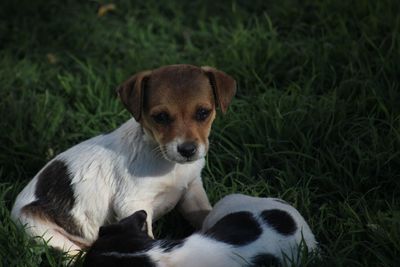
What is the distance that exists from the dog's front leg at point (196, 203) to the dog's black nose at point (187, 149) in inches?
27.9

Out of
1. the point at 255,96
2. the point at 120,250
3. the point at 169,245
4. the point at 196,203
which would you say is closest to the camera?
the point at 120,250

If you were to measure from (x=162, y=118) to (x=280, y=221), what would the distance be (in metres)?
1.13

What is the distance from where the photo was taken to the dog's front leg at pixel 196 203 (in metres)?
6.00

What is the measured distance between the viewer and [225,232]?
5082mm

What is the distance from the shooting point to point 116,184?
573 cm

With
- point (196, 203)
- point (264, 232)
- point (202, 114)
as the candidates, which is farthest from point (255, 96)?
point (264, 232)

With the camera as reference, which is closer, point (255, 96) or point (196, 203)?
point (196, 203)

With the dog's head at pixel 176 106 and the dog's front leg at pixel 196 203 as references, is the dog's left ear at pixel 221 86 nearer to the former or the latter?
the dog's head at pixel 176 106

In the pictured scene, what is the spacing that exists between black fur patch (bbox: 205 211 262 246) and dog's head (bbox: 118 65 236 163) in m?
0.52

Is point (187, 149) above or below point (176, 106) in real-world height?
below

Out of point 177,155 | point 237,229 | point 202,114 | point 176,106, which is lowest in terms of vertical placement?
point 237,229

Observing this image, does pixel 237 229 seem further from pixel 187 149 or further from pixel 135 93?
pixel 135 93

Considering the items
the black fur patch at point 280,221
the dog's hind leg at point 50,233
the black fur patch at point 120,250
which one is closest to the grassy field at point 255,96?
the dog's hind leg at point 50,233

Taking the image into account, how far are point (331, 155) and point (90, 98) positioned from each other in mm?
2714
